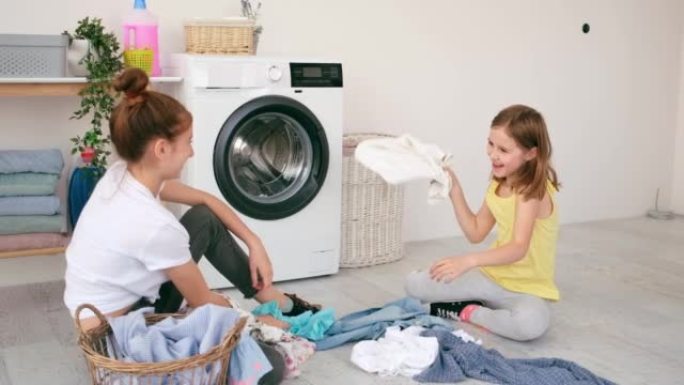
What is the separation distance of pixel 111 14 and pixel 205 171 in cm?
81

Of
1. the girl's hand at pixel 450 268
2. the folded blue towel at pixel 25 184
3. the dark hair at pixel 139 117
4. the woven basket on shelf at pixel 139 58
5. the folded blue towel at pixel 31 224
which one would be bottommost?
the folded blue towel at pixel 31 224

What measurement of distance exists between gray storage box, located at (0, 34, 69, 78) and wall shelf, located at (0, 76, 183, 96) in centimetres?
3

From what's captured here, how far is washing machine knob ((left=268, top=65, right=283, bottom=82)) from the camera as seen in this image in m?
2.97

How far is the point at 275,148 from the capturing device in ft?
10.3

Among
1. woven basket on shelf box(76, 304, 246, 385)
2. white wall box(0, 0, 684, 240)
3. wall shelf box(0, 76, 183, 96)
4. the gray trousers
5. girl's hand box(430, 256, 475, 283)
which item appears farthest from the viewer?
white wall box(0, 0, 684, 240)

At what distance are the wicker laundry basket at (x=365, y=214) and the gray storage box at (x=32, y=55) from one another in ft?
3.91

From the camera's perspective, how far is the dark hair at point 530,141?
8.07 ft

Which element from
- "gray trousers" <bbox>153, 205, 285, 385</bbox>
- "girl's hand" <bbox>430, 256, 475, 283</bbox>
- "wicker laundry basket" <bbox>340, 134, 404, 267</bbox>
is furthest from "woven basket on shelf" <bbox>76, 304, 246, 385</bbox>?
"wicker laundry basket" <bbox>340, 134, 404, 267</bbox>

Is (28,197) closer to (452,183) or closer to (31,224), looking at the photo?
(31,224)

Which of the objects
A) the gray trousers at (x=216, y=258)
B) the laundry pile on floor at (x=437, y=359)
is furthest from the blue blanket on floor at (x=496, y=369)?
the gray trousers at (x=216, y=258)

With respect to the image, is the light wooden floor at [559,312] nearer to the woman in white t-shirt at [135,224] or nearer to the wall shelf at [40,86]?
the woman in white t-shirt at [135,224]

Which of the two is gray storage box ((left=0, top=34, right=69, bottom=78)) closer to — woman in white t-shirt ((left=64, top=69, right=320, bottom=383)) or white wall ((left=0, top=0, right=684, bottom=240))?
white wall ((left=0, top=0, right=684, bottom=240))

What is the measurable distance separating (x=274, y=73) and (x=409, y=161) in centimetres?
73

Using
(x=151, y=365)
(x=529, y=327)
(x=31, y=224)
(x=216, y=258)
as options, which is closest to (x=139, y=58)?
(x=31, y=224)
